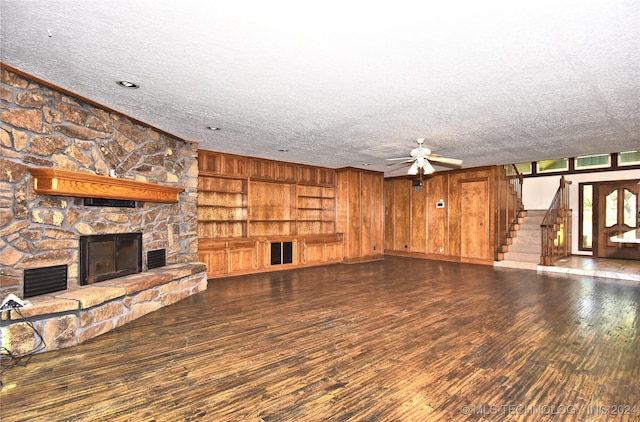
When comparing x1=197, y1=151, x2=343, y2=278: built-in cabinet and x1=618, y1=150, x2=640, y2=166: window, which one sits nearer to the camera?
x1=197, y1=151, x2=343, y2=278: built-in cabinet

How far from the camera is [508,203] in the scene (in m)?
9.68

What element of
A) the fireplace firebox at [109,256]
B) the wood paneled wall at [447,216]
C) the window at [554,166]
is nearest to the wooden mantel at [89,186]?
the fireplace firebox at [109,256]

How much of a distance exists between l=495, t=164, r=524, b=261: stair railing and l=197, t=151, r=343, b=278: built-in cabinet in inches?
172

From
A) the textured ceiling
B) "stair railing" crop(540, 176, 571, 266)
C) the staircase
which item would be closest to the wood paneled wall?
the staircase

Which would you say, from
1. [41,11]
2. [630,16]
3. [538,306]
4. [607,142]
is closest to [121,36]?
[41,11]

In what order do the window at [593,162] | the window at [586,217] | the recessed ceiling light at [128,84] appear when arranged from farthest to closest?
the window at [586,217], the window at [593,162], the recessed ceiling light at [128,84]

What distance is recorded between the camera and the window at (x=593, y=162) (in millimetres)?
9402

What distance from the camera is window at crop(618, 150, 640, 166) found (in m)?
8.96

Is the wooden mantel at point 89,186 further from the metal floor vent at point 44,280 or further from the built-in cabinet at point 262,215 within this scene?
the built-in cabinet at point 262,215

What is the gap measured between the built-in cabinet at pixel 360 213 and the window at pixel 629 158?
6.36 meters

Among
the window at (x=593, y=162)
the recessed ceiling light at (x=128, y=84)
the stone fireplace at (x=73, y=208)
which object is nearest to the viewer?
the stone fireplace at (x=73, y=208)

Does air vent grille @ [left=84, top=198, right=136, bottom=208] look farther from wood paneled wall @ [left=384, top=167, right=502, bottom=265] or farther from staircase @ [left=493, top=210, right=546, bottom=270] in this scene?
staircase @ [left=493, top=210, right=546, bottom=270]

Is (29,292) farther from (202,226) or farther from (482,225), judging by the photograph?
(482,225)

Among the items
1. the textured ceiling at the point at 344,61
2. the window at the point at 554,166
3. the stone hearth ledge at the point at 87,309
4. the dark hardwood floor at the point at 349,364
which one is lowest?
the dark hardwood floor at the point at 349,364
